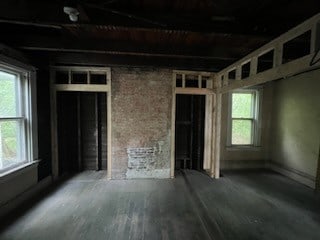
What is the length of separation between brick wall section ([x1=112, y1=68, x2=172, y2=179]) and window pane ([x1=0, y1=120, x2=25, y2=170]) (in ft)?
5.80

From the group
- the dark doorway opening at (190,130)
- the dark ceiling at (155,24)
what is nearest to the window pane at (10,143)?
the dark ceiling at (155,24)

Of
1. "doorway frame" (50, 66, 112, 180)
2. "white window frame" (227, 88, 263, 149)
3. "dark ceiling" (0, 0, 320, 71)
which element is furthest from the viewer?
"white window frame" (227, 88, 263, 149)

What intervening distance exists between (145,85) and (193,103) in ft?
5.03

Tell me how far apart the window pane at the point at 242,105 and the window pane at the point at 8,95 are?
194 inches

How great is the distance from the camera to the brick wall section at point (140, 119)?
14.7 feet

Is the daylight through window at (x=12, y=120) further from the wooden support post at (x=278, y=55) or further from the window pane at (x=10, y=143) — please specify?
the wooden support post at (x=278, y=55)

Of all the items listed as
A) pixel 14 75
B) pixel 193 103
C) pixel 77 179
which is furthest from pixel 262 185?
pixel 14 75

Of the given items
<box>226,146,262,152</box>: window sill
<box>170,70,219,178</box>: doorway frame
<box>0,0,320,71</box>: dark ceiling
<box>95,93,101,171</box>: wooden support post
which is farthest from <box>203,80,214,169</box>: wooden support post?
<box>95,93,101,171</box>: wooden support post

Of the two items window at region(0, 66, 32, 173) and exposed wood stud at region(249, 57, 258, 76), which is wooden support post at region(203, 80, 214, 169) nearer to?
exposed wood stud at region(249, 57, 258, 76)

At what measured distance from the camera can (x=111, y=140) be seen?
4.48m

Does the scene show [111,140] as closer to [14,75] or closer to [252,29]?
[14,75]

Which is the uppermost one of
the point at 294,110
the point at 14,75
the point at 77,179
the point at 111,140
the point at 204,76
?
the point at 204,76

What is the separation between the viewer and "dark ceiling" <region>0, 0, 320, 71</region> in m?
2.01

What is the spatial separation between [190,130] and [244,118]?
1549 mm
